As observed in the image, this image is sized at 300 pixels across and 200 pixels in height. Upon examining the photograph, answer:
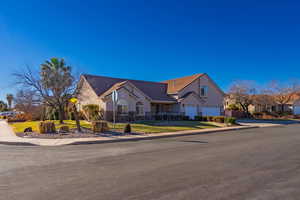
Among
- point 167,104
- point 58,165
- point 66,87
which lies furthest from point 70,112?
point 58,165

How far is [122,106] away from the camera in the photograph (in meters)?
23.6

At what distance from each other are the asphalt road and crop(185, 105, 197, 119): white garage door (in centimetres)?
2066

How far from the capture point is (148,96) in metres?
26.2

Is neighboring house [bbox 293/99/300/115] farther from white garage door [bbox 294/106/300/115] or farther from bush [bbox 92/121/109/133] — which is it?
Answer: bush [bbox 92/121/109/133]

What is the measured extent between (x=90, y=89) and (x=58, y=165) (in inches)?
775

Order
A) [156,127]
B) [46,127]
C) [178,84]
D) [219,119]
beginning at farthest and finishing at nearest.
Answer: [178,84]
[219,119]
[156,127]
[46,127]

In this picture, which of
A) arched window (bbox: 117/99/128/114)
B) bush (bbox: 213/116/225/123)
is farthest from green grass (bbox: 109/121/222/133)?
arched window (bbox: 117/99/128/114)

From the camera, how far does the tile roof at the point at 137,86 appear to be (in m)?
25.5

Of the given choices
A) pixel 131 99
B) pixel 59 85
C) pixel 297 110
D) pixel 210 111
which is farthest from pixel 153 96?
pixel 297 110

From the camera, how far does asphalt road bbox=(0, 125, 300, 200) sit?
411 cm

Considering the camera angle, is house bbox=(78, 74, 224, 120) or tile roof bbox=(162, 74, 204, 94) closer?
house bbox=(78, 74, 224, 120)

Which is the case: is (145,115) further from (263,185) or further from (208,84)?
(263,185)

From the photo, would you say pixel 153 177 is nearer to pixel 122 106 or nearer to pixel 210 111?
pixel 122 106

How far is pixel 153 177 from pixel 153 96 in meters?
22.6
